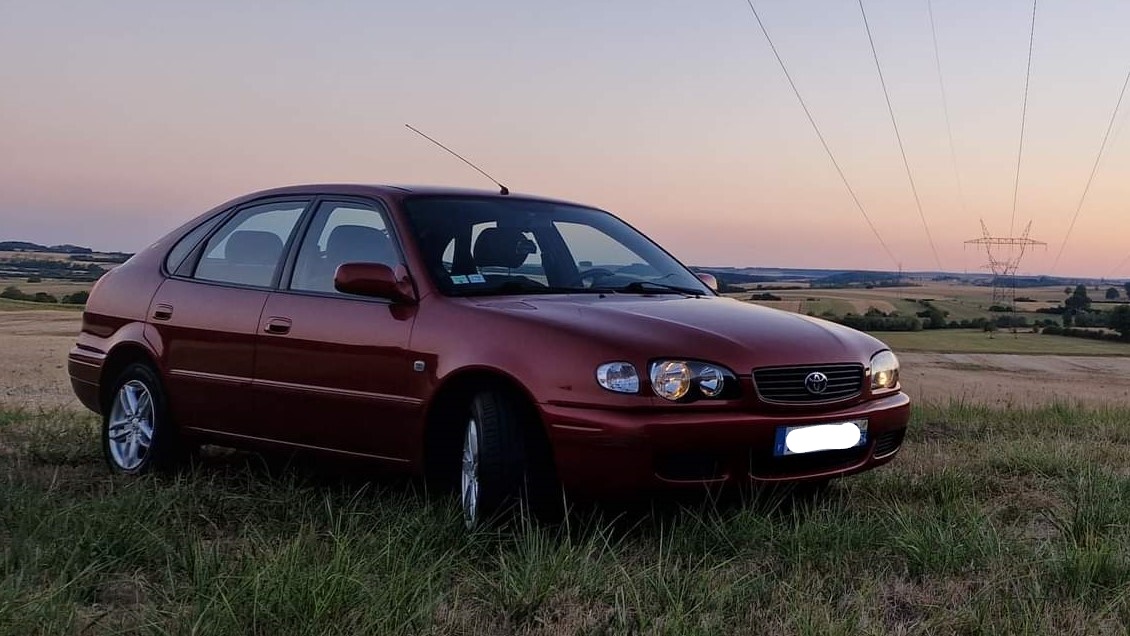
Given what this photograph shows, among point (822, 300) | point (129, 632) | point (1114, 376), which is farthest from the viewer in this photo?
point (822, 300)

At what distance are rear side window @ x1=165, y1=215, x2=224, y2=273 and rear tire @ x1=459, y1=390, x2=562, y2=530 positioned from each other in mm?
2479

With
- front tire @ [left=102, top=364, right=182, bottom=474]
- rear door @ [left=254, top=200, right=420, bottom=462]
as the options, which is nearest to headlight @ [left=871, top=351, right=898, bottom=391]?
rear door @ [left=254, top=200, right=420, bottom=462]

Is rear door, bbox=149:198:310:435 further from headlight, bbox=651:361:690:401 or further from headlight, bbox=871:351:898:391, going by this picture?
headlight, bbox=871:351:898:391

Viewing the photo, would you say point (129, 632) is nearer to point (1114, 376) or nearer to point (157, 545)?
point (157, 545)

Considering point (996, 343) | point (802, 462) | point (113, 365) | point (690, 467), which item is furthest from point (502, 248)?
point (996, 343)

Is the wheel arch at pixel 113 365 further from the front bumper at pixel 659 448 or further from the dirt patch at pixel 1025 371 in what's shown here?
the dirt patch at pixel 1025 371

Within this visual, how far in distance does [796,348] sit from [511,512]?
1.23 meters

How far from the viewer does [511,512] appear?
12.7 ft

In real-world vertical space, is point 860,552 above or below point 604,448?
below

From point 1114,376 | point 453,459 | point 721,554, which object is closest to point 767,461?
point 721,554

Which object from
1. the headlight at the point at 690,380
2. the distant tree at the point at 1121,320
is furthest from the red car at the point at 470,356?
→ the distant tree at the point at 1121,320

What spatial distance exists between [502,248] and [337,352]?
885 millimetres

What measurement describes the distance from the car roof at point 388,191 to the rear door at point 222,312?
0.21 feet

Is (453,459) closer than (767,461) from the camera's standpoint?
No
